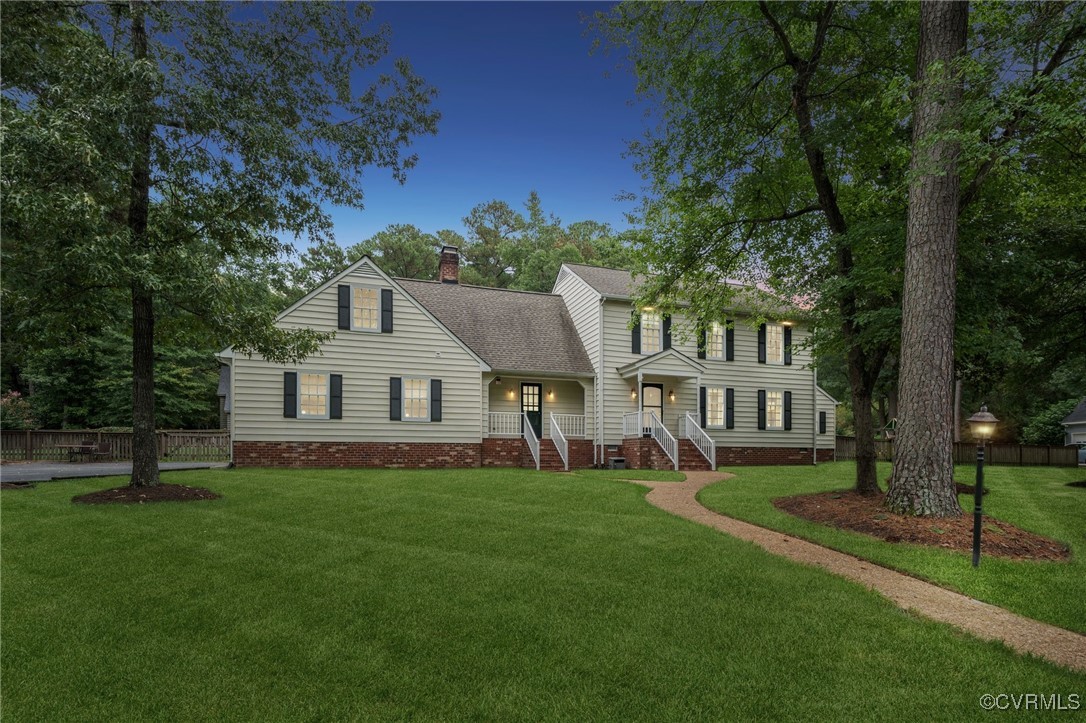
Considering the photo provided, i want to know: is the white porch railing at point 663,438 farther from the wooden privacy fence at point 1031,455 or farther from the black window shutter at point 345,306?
the wooden privacy fence at point 1031,455

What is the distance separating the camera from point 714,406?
2022 cm

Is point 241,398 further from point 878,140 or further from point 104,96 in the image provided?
point 878,140

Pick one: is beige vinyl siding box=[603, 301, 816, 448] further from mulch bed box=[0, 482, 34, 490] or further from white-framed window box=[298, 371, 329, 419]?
mulch bed box=[0, 482, 34, 490]

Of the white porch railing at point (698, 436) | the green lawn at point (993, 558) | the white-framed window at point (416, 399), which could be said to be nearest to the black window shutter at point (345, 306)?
the white-framed window at point (416, 399)

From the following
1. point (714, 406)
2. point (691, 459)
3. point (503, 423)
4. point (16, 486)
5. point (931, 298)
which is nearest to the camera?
point (931, 298)

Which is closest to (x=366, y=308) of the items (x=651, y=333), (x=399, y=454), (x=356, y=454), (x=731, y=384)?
(x=356, y=454)

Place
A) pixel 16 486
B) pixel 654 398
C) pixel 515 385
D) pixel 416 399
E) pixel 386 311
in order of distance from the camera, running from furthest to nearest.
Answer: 1. pixel 654 398
2. pixel 515 385
3. pixel 416 399
4. pixel 386 311
5. pixel 16 486

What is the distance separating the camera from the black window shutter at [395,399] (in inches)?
665

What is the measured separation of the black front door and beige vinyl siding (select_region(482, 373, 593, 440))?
0.38 feet

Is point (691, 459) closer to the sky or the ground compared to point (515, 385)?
closer to the ground

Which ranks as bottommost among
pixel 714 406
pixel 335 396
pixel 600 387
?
pixel 714 406

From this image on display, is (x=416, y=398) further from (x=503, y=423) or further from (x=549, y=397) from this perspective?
(x=549, y=397)

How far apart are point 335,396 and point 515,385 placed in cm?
587

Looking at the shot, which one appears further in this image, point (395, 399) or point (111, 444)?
point (111, 444)
